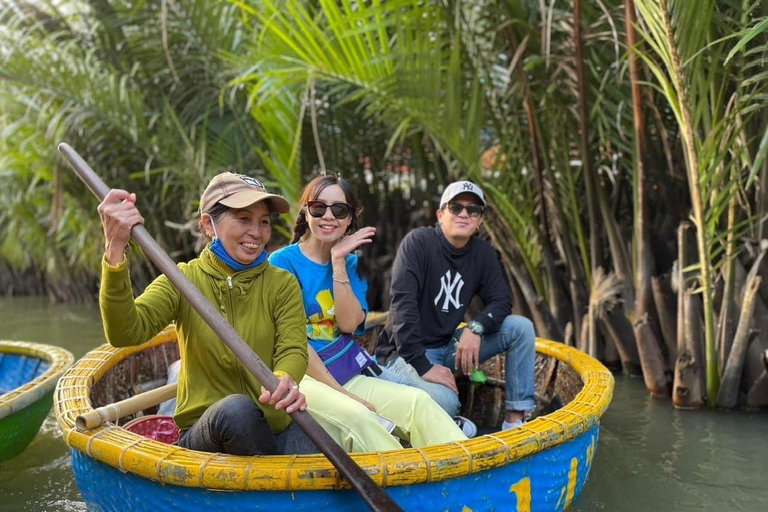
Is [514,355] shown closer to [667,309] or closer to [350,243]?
[350,243]

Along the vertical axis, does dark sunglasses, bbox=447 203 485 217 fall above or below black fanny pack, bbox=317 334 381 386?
above

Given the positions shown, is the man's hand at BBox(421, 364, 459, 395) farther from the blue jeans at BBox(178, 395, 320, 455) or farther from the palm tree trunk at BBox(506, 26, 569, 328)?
the palm tree trunk at BBox(506, 26, 569, 328)

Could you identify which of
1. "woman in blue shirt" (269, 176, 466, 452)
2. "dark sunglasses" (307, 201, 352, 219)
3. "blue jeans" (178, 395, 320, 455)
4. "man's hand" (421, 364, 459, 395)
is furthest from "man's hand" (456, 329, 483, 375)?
"blue jeans" (178, 395, 320, 455)

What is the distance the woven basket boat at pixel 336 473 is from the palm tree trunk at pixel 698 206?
Answer: 1.54 m

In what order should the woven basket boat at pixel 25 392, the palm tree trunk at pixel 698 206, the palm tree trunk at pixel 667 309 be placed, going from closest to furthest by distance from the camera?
1. the woven basket boat at pixel 25 392
2. the palm tree trunk at pixel 698 206
3. the palm tree trunk at pixel 667 309

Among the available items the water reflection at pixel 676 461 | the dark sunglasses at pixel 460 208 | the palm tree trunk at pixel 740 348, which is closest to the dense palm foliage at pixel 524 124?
the palm tree trunk at pixel 740 348

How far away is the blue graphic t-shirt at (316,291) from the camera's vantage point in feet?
8.03

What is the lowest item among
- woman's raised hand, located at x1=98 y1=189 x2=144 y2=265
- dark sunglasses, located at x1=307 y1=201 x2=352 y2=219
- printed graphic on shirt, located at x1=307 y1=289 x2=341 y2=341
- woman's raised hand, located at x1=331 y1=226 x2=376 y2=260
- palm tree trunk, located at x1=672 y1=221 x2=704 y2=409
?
palm tree trunk, located at x1=672 y1=221 x2=704 y2=409

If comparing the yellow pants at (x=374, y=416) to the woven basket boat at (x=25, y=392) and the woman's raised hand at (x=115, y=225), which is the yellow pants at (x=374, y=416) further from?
the woven basket boat at (x=25, y=392)

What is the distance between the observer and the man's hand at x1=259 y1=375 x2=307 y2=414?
166cm

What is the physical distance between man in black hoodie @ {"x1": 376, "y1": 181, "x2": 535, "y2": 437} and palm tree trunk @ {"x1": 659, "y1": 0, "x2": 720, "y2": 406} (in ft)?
3.54

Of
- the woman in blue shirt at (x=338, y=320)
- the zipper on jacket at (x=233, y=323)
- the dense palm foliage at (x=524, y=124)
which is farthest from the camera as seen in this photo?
the dense palm foliage at (x=524, y=124)

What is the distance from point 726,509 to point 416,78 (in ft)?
8.48

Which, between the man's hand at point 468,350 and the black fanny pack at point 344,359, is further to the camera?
the man's hand at point 468,350
